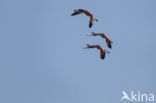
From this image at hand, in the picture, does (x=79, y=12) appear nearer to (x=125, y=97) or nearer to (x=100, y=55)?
(x=100, y=55)

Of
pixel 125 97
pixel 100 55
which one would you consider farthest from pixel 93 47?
pixel 125 97

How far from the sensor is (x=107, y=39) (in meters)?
75.3

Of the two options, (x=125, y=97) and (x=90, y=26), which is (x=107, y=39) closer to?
(x=90, y=26)

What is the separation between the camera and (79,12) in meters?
76.8

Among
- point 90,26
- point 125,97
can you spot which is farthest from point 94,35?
point 125,97

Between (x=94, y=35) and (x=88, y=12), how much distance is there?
12.3 ft

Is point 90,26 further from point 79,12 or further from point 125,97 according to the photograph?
point 125,97

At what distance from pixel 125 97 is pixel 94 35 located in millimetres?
17754

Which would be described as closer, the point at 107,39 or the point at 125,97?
the point at 107,39

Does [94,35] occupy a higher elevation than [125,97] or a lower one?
higher

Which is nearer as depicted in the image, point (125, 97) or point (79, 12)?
point (79, 12)

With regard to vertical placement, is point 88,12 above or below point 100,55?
above

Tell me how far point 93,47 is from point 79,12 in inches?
157

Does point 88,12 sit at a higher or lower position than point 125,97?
higher
